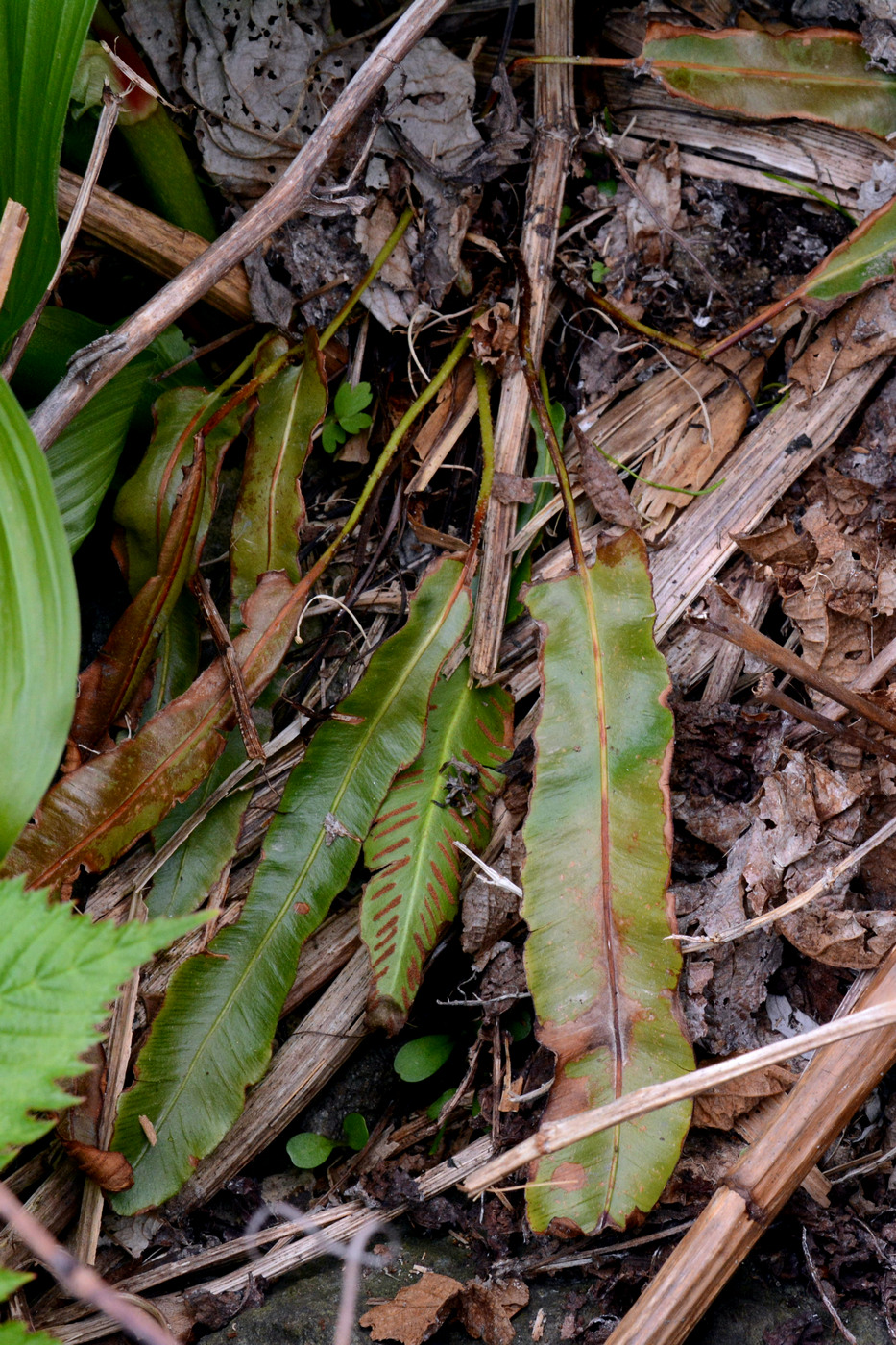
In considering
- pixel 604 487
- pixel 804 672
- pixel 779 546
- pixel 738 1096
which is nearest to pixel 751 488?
pixel 779 546

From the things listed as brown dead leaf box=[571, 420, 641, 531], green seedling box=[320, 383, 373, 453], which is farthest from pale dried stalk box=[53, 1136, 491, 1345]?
green seedling box=[320, 383, 373, 453]

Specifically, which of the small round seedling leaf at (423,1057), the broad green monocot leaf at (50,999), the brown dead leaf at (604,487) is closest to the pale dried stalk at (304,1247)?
the small round seedling leaf at (423,1057)

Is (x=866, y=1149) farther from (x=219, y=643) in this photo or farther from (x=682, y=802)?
(x=219, y=643)

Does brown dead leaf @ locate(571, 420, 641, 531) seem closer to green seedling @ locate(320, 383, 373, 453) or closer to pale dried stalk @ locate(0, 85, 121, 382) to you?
green seedling @ locate(320, 383, 373, 453)

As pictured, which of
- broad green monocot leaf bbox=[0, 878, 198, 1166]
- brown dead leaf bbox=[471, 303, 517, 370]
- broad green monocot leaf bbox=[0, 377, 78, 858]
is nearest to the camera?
broad green monocot leaf bbox=[0, 878, 198, 1166]

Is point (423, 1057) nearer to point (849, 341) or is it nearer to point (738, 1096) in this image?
point (738, 1096)

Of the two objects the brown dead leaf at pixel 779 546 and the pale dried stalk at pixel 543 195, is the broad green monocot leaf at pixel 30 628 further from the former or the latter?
the brown dead leaf at pixel 779 546
